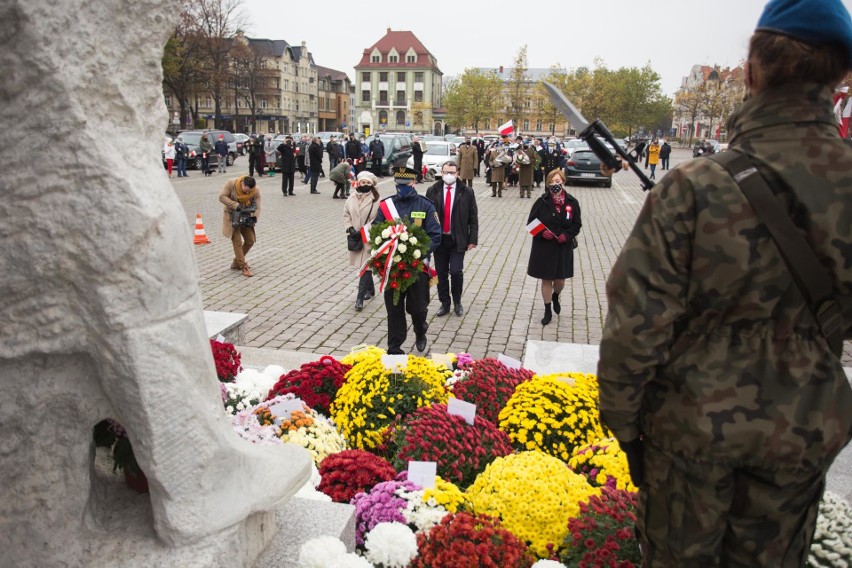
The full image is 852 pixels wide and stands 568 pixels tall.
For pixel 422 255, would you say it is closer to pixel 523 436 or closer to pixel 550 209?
pixel 550 209

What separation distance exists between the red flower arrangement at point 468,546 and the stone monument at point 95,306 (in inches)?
37.5

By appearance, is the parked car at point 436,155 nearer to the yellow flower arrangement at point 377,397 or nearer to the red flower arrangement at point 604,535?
the yellow flower arrangement at point 377,397

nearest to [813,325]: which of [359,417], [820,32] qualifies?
[820,32]

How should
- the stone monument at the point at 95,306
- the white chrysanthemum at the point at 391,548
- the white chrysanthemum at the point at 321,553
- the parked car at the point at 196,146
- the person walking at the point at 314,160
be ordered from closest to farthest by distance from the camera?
the stone monument at the point at 95,306 < the white chrysanthemum at the point at 321,553 < the white chrysanthemum at the point at 391,548 < the person walking at the point at 314,160 < the parked car at the point at 196,146

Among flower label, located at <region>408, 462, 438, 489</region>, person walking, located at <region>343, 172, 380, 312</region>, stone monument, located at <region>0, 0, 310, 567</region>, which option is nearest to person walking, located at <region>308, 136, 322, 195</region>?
person walking, located at <region>343, 172, 380, 312</region>

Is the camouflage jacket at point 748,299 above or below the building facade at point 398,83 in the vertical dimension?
below

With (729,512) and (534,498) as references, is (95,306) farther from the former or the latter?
(534,498)

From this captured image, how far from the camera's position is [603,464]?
379 cm

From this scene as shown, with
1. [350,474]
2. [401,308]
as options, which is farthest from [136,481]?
[401,308]

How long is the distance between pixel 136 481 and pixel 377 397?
197 cm

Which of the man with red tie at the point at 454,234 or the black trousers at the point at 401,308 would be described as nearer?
the black trousers at the point at 401,308

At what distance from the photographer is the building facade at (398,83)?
4072 inches

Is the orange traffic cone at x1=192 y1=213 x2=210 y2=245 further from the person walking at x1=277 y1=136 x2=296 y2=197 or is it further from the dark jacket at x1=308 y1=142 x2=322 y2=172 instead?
the dark jacket at x1=308 y1=142 x2=322 y2=172

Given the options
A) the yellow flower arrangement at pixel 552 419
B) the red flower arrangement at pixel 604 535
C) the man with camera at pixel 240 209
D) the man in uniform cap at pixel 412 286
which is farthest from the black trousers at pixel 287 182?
the red flower arrangement at pixel 604 535
